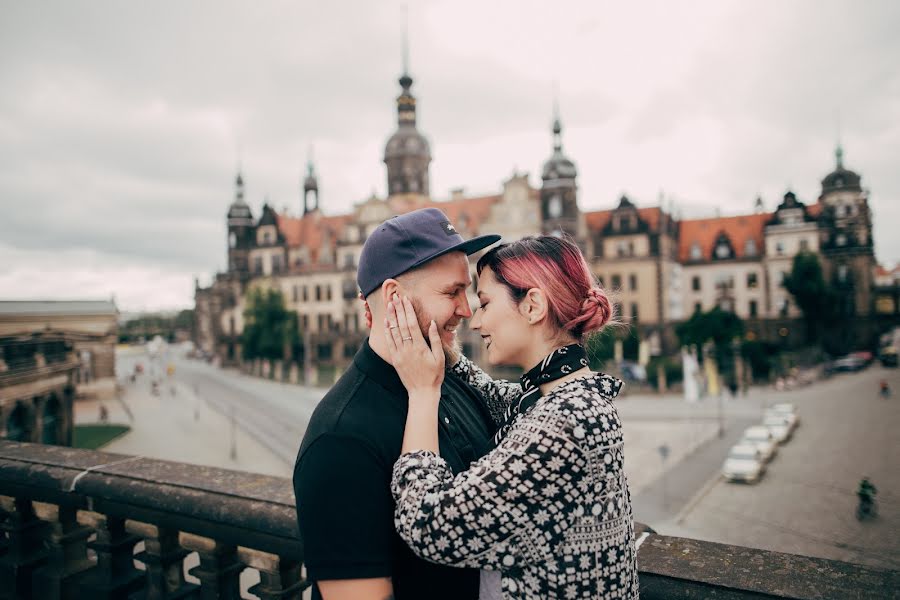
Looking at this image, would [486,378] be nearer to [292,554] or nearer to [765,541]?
[292,554]

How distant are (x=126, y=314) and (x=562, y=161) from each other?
91.6ft

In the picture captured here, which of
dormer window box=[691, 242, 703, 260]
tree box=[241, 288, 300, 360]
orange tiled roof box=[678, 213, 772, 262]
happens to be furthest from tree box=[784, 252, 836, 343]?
tree box=[241, 288, 300, 360]

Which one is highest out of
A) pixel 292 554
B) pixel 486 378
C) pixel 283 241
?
pixel 283 241

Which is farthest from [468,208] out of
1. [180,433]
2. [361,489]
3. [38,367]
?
[361,489]

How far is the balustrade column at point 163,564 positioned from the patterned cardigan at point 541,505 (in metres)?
1.72

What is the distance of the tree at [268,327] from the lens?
1864 inches

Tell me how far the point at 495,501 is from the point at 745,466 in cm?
1798

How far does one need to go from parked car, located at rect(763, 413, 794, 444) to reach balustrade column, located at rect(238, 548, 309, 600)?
21626mm

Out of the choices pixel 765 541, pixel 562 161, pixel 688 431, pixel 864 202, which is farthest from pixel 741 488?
pixel 864 202

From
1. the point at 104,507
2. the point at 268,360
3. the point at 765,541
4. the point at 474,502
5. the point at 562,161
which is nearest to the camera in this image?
the point at 474,502

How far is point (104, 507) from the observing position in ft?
9.52

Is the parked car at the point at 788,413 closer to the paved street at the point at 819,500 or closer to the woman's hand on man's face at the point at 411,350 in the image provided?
the paved street at the point at 819,500

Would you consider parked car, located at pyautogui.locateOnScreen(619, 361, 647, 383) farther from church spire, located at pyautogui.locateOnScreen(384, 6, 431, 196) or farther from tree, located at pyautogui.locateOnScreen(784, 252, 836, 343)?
church spire, located at pyautogui.locateOnScreen(384, 6, 431, 196)

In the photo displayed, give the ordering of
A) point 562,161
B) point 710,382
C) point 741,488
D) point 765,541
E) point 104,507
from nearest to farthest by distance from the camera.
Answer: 1. point 104,507
2. point 765,541
3. point 741,488
4. point 710,382
5. point 562,161
